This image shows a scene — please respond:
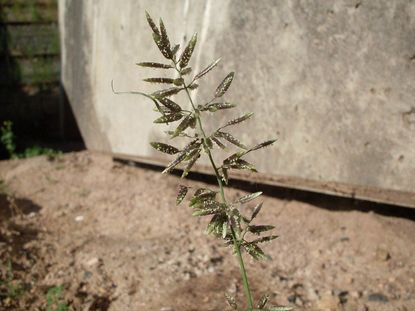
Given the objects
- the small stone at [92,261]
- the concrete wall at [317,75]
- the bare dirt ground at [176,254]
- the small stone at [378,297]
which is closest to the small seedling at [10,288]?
the bare dirt ground at [176,254]

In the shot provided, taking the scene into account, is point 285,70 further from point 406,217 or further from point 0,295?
point 0,295

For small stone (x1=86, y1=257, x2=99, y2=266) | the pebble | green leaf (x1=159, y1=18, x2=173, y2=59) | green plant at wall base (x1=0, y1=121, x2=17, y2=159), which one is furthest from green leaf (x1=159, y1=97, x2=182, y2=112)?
green plant at wall base (x1=0, y1=121, x2=17, y2=159)

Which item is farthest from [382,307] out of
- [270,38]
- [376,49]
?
[270,38]

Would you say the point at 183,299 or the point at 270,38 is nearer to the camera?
the point at 183,299

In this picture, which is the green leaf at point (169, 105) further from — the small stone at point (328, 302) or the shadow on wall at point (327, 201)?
the shadow on wall at point (327, 201)

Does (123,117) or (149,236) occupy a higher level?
(123,117)
